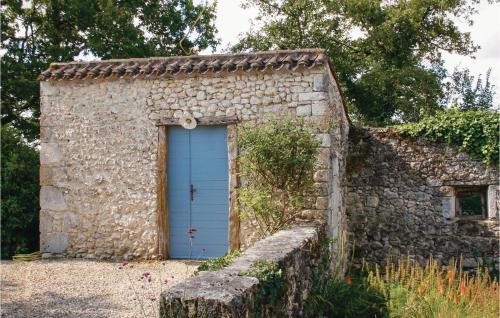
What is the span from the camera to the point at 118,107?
7.81m

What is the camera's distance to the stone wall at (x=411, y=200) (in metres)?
9.20

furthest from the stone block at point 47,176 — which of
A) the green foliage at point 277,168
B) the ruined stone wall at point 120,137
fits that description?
the green foliage at point 277,168

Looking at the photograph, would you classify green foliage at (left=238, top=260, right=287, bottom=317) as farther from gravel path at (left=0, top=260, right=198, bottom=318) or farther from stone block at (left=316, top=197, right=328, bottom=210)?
stone block at (left=316, top=197, right=328, bottom=210)

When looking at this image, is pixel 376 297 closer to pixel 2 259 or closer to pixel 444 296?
pixel 444 296

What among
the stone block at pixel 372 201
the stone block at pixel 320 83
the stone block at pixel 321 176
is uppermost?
the stone block at pixel 320 83

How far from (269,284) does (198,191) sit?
4.09m

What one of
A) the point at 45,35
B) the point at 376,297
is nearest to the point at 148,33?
the point at 45,35

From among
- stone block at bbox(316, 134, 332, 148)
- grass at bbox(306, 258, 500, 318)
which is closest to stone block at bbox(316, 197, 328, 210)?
stone block at bbox(316, 134, 332, 148)

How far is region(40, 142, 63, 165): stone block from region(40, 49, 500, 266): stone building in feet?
0.05

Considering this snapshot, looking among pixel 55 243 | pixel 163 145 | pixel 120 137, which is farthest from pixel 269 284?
pixel 55 243

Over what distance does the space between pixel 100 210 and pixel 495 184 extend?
7060 mm

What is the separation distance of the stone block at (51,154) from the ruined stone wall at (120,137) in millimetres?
16

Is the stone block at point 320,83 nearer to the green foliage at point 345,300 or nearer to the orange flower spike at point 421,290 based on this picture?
the green foliage at point 345,300

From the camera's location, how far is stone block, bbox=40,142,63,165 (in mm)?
8000
